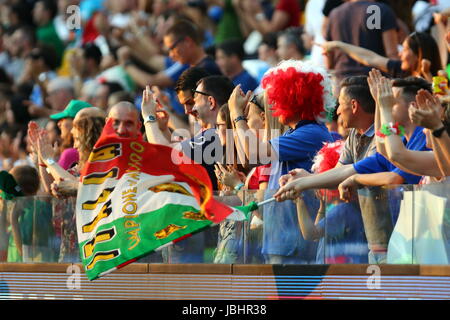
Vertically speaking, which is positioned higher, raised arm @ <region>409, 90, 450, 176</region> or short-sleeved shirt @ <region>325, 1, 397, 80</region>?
short-sleeved shirt @ <region>325, 1, 397, 80</region>

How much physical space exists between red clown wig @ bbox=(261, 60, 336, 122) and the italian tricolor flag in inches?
28.5

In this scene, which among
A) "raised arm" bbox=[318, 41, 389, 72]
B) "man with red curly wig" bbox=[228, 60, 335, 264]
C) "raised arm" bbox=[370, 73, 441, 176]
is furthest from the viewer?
"raised arm" bbox=[318, 41, 389, 72]

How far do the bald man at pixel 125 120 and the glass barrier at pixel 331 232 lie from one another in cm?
101

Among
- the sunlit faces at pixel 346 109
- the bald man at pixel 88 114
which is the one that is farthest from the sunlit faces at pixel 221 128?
the bald man at pixel 88 114

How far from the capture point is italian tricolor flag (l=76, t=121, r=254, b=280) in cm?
718

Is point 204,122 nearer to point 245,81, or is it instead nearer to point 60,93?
point 245,81

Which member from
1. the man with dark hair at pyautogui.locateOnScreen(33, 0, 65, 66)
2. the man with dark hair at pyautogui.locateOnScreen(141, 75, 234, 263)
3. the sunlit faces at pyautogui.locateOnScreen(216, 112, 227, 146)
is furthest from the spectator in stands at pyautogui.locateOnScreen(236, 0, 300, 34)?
the sunlit faces at pyautogui.locateOnScreen(216, 112, 227, 146)

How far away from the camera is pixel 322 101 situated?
764 cm

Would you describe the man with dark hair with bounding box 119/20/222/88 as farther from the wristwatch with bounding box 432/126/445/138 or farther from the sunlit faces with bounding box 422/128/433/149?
the wristwatch with bounding box 432/126/445/138

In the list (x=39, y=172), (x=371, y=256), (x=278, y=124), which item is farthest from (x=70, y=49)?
(x=371, y=256)

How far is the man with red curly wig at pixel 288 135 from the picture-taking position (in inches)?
284

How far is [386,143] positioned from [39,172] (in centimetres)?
384

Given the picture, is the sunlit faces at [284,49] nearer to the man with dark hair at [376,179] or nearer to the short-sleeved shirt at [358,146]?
the short-sleeved shirt at [358,146]

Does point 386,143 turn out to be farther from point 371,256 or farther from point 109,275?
point 109,275
